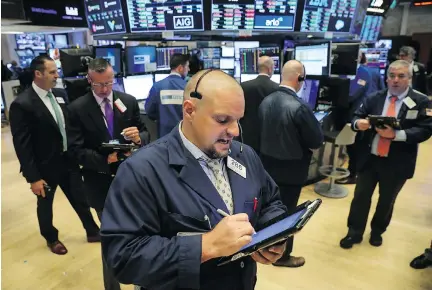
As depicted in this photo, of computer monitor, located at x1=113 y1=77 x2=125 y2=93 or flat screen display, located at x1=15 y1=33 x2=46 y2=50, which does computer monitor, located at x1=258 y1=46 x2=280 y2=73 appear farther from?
flat screen display, located at x1=15 y1=33 x2=46 y2=50

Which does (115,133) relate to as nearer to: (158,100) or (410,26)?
(158,100)

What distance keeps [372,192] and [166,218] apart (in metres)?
2.61

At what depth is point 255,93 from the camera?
12.0 ft

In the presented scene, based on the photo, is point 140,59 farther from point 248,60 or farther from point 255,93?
point 255,93

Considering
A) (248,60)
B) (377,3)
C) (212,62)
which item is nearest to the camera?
(248,60)

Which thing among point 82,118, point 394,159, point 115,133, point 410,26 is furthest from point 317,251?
point 410,26

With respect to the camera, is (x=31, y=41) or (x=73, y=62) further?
(x=31, y=41)

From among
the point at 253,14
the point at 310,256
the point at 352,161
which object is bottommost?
the point at 310,256

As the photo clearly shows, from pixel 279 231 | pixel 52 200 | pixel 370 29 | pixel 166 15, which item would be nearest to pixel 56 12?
pixel 166 15

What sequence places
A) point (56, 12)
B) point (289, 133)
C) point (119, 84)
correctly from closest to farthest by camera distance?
point (289, 133) → point (119, 84) → point (56, 12)

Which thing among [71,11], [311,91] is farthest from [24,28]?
[311,91]

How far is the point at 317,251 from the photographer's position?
3.20 metres

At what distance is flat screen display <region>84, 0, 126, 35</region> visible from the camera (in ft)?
15.8

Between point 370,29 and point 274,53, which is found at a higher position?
point 370,29
